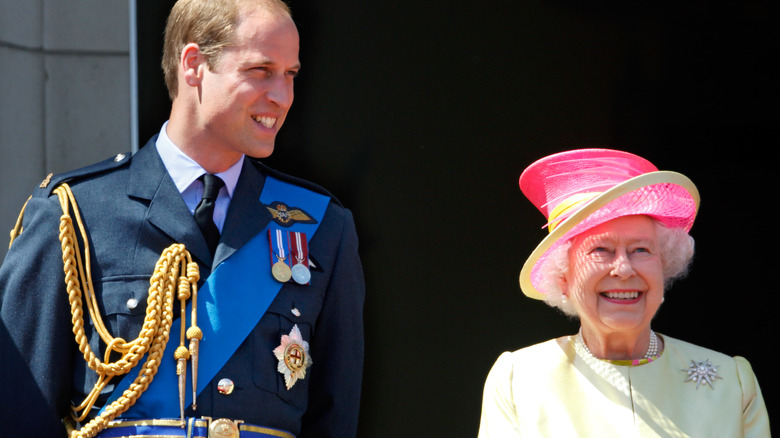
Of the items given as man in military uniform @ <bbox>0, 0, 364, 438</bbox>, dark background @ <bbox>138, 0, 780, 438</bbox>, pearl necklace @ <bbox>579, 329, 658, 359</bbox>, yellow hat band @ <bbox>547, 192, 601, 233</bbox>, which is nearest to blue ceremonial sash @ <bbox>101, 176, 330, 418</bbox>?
man in military uniform @ <bbox>0, 0, 364, 438</bbox>

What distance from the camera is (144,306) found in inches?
103

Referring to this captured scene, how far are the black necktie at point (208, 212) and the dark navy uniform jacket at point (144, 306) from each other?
3cm

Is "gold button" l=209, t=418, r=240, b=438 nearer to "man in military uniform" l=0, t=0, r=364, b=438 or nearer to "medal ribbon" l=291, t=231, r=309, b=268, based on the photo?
"man in military uniform" l=0, t=0, r=364, b=438

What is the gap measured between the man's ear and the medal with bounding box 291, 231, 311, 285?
45 centimetres

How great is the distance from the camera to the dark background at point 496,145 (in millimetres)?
3844

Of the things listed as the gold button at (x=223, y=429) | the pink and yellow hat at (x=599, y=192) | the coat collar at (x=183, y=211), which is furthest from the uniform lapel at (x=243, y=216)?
the pink and yellow hat at (x=599, y=192)

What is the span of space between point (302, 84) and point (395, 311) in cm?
83

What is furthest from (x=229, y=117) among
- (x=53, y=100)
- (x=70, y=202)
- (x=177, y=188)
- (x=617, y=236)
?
(x=53, y=100)

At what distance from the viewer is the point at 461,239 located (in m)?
3.92

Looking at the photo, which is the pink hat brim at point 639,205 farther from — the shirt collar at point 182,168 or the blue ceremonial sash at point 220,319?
the shirt collar at point 182,168

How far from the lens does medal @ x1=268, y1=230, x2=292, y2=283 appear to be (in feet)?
9.03

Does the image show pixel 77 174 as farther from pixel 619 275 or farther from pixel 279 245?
pixel 619 275

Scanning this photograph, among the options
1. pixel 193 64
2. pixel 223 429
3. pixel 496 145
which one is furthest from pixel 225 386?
pixel 496 145

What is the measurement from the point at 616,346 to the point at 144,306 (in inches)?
46.5
